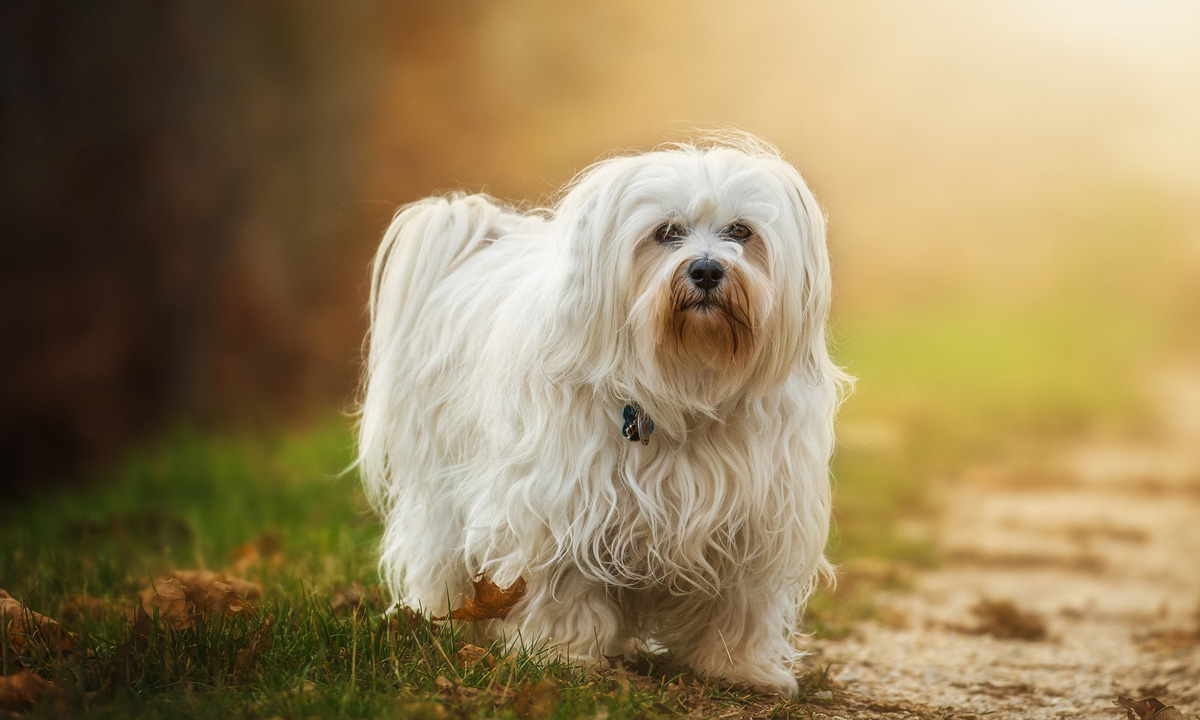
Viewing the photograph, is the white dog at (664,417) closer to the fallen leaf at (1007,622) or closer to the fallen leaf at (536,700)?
the fallen leaf at (536,700)

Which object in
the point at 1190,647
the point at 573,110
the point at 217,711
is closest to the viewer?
the point at 217,711

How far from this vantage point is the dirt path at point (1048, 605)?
4340 mm

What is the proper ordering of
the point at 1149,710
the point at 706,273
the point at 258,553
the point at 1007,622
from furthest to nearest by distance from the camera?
the point at 258,553 → the point at 1007,622 → the point at 1149,710 → the point at 706,273

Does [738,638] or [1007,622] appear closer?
[738,638]

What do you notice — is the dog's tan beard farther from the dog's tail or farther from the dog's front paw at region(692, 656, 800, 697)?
the dog's tail

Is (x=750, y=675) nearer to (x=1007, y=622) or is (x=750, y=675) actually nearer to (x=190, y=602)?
(x=190, y=602)

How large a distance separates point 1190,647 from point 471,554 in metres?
3.08

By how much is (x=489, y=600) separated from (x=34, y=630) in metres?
1.35

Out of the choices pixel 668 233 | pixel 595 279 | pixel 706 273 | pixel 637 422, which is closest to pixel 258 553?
pixel 637 422

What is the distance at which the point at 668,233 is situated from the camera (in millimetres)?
3557

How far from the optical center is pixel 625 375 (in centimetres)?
358

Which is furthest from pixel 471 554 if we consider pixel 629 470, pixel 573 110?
pixel 573 110

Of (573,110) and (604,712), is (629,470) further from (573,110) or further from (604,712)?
(573,110)

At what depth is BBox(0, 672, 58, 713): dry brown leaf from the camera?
3.05m
